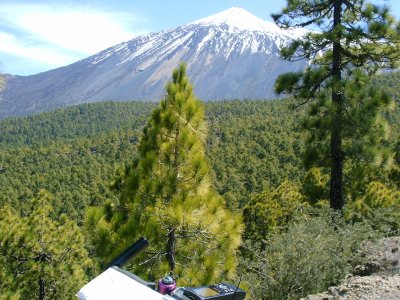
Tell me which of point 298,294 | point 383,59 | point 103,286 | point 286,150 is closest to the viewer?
point 103,286

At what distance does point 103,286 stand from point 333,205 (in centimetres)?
844

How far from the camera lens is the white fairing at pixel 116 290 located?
1.94 meters

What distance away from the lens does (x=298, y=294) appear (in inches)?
220

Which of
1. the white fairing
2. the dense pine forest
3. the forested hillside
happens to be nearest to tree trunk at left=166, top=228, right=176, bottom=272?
the dense pine forest

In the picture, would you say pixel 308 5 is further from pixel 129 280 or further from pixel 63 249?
pixel 63 249

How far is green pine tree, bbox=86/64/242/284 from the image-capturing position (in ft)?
18.7

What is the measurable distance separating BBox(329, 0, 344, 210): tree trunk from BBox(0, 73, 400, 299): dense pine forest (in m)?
0.62

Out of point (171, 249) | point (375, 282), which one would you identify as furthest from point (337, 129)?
point (375, 282)

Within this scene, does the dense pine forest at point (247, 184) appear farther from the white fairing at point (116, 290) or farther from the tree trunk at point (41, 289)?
the white fairing at point (116, 290)

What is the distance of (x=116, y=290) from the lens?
197 cm

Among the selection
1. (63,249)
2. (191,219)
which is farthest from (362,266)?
(63,249)

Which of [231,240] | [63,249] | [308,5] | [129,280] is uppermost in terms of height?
[308,5]

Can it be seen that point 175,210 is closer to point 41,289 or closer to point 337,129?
point 337,129

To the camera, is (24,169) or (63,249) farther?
(24,169)
